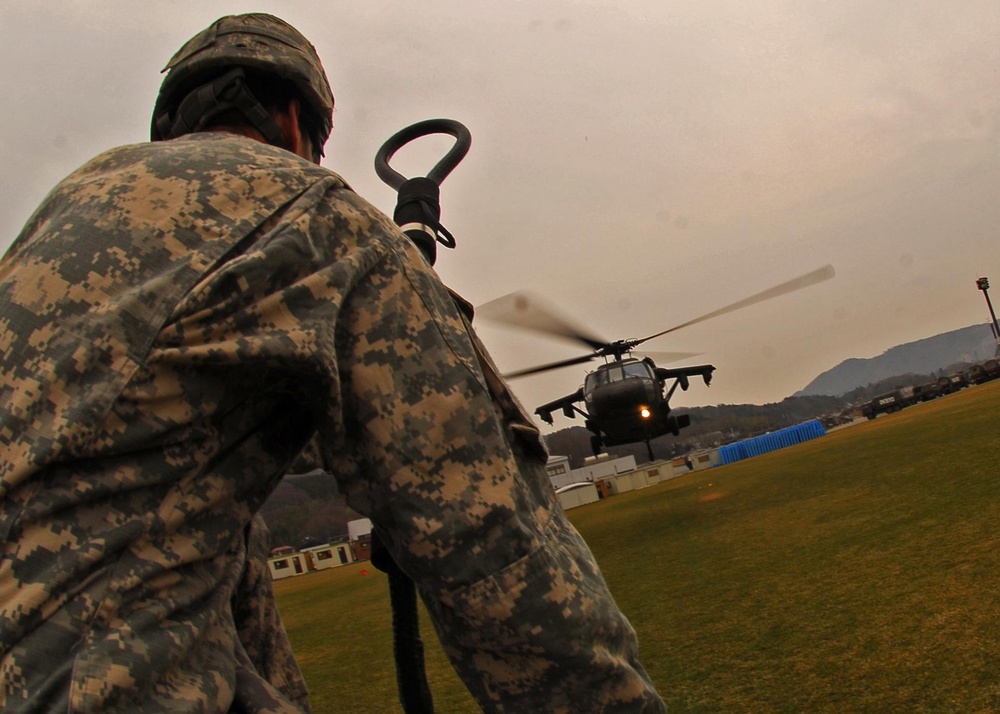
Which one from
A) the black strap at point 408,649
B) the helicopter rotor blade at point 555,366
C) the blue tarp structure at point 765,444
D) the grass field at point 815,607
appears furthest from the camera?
the blue tarp structure at point 765,444

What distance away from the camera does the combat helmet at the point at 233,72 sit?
1.17 m

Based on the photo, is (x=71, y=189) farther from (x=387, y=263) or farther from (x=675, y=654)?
(x=675, y=654)

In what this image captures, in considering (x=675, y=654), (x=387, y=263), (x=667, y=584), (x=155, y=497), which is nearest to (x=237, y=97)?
(x=387, y=263)

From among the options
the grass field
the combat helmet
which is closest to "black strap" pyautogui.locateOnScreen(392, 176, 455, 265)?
the combat helmet

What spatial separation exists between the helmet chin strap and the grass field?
1.97 metres

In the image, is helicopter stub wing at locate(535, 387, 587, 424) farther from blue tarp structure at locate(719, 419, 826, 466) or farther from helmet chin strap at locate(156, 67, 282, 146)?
blue tarp structure at locate(719, 419, 826, 466)

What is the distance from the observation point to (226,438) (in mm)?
854

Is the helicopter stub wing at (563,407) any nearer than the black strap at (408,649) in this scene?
No

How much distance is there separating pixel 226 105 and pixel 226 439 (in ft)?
1.94

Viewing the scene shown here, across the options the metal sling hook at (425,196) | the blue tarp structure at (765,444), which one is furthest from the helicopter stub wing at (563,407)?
the blue tarp structure at (765,444)

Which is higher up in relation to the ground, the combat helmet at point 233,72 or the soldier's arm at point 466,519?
the combat helmet at point 233,72

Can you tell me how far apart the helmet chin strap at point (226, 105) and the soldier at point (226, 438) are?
0.20 metres

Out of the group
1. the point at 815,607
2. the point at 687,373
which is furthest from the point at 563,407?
the point at 815,607

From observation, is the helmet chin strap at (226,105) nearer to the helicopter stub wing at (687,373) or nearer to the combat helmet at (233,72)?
the combat helmet at (233,72)
